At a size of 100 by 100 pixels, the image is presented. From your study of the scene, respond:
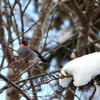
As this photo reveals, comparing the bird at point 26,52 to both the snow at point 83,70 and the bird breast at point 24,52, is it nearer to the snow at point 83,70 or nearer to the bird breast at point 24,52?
the bird breast at point 24,52

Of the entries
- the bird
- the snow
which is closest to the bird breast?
the bird

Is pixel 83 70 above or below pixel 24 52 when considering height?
below

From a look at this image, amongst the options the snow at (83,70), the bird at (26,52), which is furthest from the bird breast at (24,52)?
the snow at (83,70)

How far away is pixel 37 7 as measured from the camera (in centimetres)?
809

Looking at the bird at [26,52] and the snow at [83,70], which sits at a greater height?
the bird at [26,52]

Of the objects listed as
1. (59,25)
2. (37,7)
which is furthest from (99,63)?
(37,7)

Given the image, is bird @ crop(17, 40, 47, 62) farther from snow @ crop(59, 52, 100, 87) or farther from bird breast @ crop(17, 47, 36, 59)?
snow @ crop(59, 52, 100, 87)

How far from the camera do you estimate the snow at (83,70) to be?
1382 millimetres

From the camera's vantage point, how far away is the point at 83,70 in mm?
1446

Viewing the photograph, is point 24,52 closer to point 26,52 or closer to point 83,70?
point 26,52

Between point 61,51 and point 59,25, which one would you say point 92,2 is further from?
point 59,25

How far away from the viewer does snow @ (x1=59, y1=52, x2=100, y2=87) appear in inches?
54.4

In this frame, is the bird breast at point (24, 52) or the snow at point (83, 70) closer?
the snow at point (83, 70)

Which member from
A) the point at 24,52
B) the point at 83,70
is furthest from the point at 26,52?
the point at 83,70
